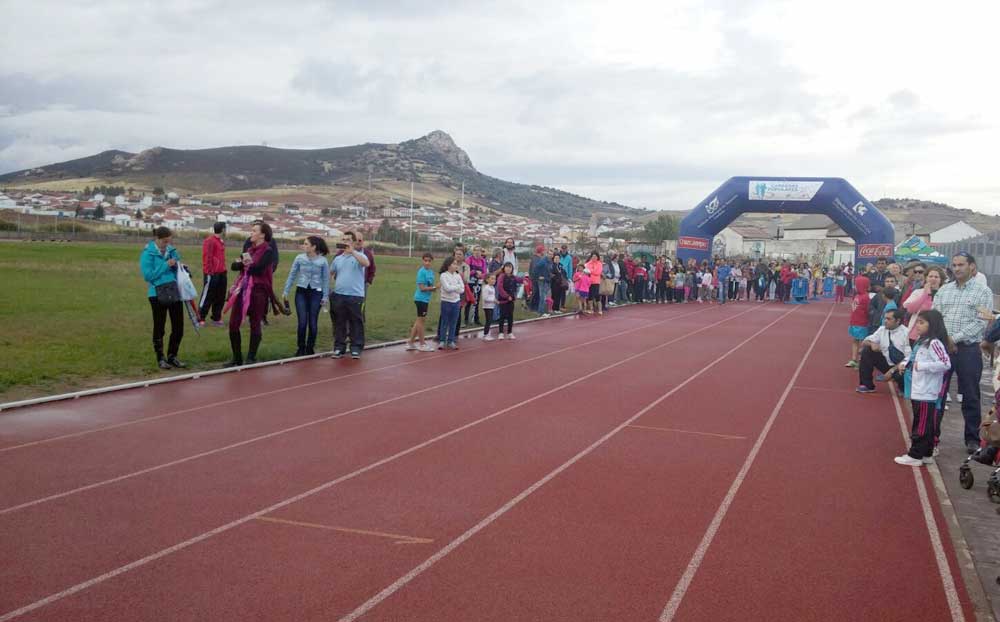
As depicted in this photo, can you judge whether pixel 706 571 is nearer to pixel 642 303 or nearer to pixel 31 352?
pixel 31 352

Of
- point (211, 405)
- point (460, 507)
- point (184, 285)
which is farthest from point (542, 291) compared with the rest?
point (460, 507)

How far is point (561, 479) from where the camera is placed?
701 centimetres

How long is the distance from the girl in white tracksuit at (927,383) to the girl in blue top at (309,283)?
828cm

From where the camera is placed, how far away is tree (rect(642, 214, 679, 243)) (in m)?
89.6

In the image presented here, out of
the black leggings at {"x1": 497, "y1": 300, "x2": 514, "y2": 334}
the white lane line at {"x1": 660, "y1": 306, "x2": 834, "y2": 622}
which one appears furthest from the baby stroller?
the black leggings at {"x1": 497, "y1": 300, "x2": 514, "y2": 334}

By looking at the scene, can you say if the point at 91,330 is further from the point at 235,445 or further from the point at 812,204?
the point at 812,204

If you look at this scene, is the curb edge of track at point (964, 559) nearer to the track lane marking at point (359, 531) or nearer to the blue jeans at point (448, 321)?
the track lane marking at point (359, 531)

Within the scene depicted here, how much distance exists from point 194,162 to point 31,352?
139 metres

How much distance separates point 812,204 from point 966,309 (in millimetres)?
26273

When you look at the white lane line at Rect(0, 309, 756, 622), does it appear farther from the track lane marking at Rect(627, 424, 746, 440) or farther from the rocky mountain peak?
the rocky mountain peak

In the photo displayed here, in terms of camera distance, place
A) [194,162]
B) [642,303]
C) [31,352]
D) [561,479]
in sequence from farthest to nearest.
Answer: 1. [194,162]
2. [642,303]
3. [31,352]
4. [561,479]

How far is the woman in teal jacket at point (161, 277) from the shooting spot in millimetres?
11125

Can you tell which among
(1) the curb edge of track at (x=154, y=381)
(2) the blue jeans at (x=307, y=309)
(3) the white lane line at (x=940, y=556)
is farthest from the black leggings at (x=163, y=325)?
(3) the white lane line at (x=940, y=556)

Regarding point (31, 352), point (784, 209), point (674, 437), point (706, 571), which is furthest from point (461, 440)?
point (784, 209)
